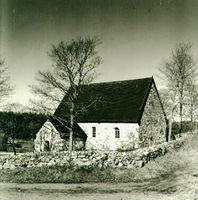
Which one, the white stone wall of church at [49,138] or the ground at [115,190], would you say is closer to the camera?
the ground at [115,190]

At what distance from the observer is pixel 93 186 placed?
13141mm

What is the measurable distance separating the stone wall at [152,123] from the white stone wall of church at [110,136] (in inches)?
30.0

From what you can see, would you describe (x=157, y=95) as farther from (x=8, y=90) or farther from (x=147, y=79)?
(x=8, y=90)

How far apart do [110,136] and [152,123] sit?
4.47 metres

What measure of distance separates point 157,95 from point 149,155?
38.5 feet

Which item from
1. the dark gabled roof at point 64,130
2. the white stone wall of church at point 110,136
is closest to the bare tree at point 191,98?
the white stone wall of church at point 110,136

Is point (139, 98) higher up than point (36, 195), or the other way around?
point (139, 98)

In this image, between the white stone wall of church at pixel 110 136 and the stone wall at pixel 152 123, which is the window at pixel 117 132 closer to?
the white stone wall of church at pixel 110 136

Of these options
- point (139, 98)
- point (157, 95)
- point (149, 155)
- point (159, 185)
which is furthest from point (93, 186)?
point (157, 95)

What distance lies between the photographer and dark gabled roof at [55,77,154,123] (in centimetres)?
2612

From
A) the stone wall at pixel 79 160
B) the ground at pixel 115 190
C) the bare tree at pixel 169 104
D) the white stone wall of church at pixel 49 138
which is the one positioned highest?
the bare tree at pixel 169 104

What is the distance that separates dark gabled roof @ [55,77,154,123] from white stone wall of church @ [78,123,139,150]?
1.65ft

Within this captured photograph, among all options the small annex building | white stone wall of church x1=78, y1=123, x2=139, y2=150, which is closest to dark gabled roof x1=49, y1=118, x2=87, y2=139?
the small annex building

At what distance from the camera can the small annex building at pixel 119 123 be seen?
25.4 meters
